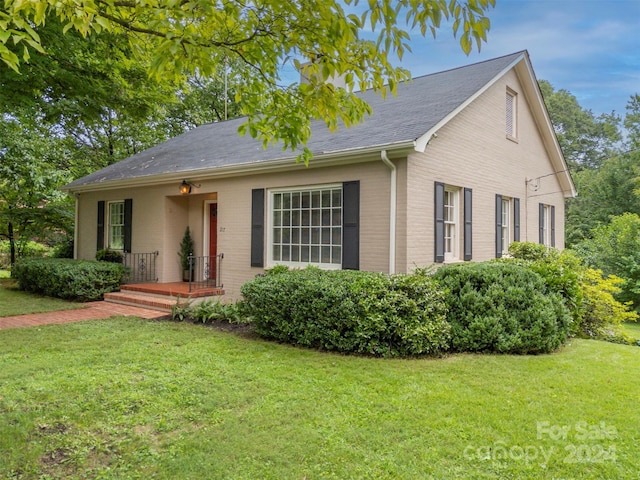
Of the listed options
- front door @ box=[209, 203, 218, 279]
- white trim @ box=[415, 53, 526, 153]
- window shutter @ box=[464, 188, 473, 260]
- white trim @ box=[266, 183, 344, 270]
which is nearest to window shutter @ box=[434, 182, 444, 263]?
window shutter @ box=[464, 188, 473, 260]

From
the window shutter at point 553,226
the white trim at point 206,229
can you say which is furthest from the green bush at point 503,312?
the window shutter at point 553,226

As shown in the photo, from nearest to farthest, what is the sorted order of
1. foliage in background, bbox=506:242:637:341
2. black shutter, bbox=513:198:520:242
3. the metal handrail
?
foliage in background, bbox=506:242:637:341, the metal handrail, black shutter, bbox=513:198:520:242

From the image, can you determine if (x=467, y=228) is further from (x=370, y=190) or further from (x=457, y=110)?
(x=370, y=190)

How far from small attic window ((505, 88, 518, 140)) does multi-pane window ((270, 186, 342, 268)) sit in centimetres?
557

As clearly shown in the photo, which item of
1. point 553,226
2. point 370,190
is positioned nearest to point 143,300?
point 370,190

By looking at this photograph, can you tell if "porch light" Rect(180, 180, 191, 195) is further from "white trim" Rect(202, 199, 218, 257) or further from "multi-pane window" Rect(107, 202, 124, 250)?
"multi-pane window" Rect(107, 202, 124, 250)

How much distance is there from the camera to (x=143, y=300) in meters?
8.85

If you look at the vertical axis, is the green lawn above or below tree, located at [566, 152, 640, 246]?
below

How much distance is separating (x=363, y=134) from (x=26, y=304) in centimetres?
786

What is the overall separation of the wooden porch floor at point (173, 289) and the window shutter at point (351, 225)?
10.8ft

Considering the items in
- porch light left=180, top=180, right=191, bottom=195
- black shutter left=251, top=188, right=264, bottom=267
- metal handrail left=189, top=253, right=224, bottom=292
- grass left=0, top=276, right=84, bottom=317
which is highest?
porch light left=180, top=180, right=191, bottom=195

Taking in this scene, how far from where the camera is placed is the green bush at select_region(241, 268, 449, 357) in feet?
17.1

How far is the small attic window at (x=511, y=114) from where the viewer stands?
34.3 feet

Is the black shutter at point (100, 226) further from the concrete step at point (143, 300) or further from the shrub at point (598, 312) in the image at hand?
the shrub at point (598, 312)
